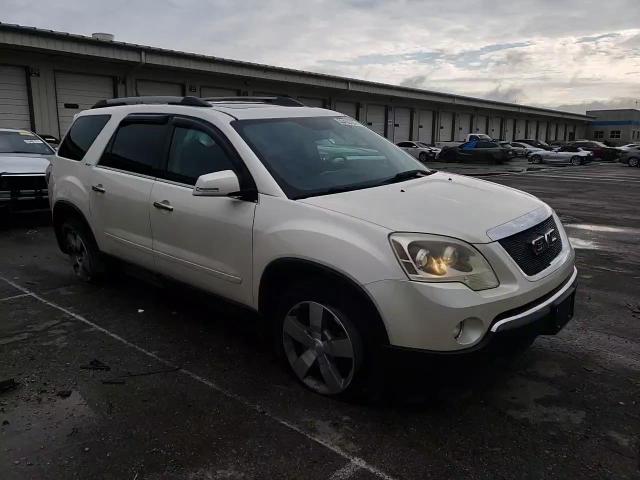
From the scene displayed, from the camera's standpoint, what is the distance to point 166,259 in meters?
4.14

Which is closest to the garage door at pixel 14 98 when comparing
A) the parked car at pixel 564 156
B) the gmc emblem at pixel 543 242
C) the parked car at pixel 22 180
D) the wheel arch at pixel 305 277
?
the parked car at pixel 22 180

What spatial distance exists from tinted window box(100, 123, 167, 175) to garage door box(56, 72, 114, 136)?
19091 millimetres

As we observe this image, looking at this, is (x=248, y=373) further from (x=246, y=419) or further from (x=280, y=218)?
(x=280, y=218)

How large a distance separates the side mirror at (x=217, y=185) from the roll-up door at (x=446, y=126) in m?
48.6

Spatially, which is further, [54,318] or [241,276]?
[54,318]

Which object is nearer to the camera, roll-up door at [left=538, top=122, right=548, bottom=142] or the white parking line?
the white parking line

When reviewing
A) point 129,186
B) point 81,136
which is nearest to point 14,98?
point 81,136

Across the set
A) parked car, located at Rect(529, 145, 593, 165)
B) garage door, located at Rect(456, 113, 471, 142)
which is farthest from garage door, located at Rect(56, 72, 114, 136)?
garage door, located at Rect(456, 113, 471, 142)

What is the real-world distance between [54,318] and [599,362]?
4.44 m

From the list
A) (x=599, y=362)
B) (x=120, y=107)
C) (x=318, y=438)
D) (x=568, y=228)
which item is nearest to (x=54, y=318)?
(x=120, y=107)

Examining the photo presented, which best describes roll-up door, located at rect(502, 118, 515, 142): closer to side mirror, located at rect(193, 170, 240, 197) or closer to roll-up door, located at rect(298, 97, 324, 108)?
roll-up door, located at rect(298, 97, 324, 108)

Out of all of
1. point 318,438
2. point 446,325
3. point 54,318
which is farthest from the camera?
point 54,318

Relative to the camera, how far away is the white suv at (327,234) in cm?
278

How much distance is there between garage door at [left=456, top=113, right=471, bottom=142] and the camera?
5288cm
